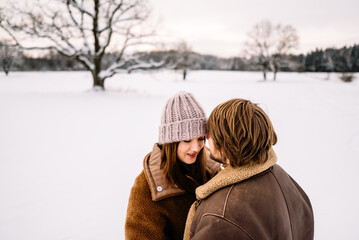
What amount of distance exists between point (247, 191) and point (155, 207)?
717 millimetres

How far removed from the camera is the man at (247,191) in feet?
3.04

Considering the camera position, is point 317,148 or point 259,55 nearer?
point 317,148

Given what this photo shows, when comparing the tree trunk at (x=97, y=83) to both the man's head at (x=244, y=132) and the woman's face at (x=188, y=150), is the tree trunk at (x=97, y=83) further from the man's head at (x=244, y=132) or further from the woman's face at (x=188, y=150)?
the man's head at (x=244, y=132)

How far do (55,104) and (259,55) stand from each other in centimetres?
3341

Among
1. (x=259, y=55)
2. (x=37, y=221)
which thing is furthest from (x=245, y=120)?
(x=259, y=55)

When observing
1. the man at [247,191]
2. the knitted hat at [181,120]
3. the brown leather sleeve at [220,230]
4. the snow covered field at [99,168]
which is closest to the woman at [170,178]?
the knitted hat at [181,120]

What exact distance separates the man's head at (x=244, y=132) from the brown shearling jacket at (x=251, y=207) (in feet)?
0.19

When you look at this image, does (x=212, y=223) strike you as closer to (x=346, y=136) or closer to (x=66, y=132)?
(x=66, y=132)

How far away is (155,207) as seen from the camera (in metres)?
1.44

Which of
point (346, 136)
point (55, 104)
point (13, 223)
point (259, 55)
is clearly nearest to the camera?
point (13, 223)

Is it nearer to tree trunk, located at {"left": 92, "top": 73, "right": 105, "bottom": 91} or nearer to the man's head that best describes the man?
the man's head

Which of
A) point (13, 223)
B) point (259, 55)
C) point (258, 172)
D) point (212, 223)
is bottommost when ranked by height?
point (13, 223)

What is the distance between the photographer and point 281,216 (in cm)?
98

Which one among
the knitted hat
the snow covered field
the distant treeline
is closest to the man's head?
the knitted hat
